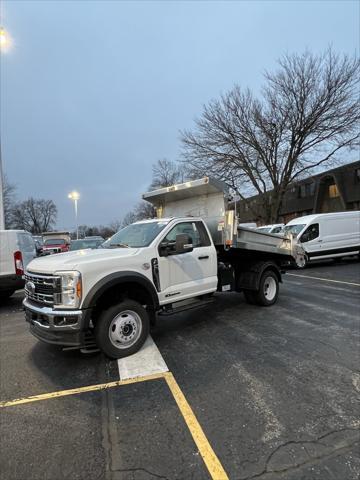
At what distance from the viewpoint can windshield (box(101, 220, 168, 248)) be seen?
5664 millimetres

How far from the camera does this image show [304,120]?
2469cm

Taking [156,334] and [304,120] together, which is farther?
[304,120]

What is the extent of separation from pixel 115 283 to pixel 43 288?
39.4 inches

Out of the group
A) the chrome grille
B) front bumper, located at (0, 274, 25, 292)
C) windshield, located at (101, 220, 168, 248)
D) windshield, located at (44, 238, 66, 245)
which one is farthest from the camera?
windshield, located at (44, 238, 66, 245)

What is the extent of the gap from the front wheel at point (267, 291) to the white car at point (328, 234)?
7.95m

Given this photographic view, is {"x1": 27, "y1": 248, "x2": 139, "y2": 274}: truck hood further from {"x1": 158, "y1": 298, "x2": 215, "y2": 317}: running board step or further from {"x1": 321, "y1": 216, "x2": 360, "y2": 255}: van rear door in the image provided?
{"x1": 321, "y1": 216, "x2": 360, "y2": 255}: van rear door

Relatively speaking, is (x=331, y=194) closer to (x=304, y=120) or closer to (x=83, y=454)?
(x=304, y=120)

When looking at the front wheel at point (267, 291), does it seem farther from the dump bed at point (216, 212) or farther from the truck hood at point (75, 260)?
the truck hood at point (75, 260)

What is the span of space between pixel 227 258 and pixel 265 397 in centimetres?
417

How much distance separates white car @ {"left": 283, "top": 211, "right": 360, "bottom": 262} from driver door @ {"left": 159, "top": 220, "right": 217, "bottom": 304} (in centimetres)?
1015

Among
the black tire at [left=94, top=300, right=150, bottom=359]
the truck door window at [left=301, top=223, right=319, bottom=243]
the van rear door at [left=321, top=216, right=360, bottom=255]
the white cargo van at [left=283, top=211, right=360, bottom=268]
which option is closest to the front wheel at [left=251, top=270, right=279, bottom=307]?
the black tire at [left=94, top=300, right=150, bottom=359]

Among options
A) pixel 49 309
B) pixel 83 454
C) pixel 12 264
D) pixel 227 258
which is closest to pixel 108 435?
pixel 83 454

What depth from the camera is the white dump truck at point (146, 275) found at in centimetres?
445

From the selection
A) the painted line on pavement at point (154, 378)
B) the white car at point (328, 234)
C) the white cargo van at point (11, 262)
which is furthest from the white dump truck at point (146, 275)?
the white car at point (328, 234)
